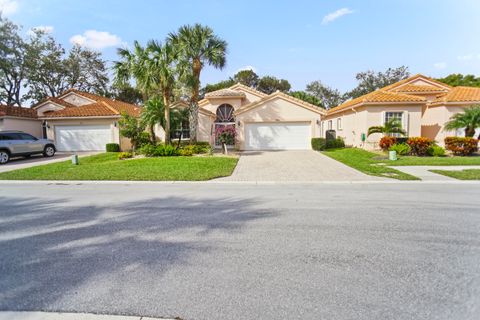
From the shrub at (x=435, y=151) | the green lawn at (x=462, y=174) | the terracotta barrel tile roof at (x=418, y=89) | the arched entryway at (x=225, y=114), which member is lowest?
the green lawn at (x=462, y=174)

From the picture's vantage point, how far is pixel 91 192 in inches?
289

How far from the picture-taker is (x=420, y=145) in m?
13.9

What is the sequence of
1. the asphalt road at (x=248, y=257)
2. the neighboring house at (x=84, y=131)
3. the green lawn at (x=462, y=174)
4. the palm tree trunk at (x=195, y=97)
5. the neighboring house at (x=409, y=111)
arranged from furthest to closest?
the neighboring house at (x=84, y=131) → the neighboring house at (x=409, y=111) → the palm tree trunk at (x=195, y=97) → the green lawn at (x=462, y=174) → the asphalt road at (x=248, y=257)

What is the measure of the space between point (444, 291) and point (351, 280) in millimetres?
890

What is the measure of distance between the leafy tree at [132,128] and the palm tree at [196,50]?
4.55 metres

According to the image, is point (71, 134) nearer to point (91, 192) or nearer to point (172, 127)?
point (172, 127)

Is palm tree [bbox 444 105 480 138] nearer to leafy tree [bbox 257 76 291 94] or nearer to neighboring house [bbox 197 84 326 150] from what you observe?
neighboring house [bbox 197 84 326 150]

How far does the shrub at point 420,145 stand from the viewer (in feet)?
45.4

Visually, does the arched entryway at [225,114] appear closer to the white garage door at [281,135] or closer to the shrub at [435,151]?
the white garage door at [281,135]

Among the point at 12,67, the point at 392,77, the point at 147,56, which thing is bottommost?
the point at 147,56

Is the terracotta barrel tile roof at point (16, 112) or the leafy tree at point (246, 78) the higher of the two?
the leafy tree at point (246, 78)

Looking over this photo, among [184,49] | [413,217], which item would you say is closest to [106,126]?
[184,49]

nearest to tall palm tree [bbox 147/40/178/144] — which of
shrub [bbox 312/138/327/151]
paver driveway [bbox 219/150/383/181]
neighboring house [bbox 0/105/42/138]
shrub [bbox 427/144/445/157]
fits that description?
paver driveway [bbox 219/150/383/181]

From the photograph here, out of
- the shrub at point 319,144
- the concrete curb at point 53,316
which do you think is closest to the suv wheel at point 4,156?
the concrete curb at point 53,316
